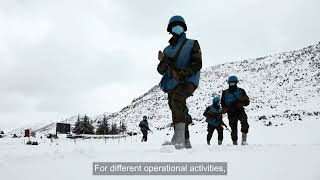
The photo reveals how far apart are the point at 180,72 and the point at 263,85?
110 m

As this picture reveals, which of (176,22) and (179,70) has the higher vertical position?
(176,22)

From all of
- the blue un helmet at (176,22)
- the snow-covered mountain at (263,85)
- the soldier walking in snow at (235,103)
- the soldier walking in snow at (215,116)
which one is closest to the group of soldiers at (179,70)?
the blue un helmet at (176,22)

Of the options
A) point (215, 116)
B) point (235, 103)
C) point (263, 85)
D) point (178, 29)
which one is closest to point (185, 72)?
point (178, 29)

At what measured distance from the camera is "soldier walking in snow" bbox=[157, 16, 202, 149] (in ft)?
19.2

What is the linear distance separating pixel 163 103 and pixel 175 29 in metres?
124

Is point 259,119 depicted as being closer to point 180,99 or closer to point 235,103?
point 235,103

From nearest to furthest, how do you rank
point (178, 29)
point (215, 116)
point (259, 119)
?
1. point (178, 29)
2. point (215, 116)
3. point (259, 119)

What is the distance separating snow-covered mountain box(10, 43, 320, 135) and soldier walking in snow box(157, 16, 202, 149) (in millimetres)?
73287

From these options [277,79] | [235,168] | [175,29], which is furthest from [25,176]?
[277,79]

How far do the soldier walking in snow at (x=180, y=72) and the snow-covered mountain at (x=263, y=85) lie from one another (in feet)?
240

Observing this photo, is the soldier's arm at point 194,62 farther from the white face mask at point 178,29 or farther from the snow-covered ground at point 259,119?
the snow-covered ground at point 259,119

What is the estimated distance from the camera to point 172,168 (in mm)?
2877

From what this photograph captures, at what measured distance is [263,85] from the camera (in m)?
112

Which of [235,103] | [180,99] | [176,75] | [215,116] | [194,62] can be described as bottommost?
[215,116]
